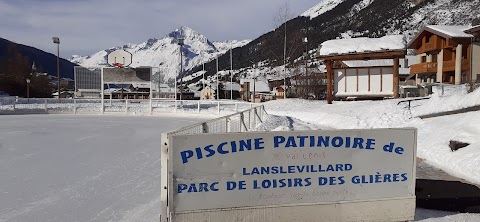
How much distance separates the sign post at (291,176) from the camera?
A: 448cm

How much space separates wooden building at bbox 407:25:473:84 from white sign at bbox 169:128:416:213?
31.2 meters

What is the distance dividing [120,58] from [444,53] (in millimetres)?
→ 34506

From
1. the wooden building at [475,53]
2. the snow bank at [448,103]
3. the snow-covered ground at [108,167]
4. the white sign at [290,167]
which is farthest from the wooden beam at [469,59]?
the white sign at [290,167]

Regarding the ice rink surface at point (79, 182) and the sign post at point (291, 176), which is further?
the ice rink surface at point (79, 182)

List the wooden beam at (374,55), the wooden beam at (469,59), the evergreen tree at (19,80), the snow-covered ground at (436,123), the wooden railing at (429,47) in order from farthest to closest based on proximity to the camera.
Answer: the evergreen tree at (19,80) < the wooden railing at (429,47) < the wooden beam at (469,59) < the wooden beam at (374,55) < the snow-covered ground at (436,123)

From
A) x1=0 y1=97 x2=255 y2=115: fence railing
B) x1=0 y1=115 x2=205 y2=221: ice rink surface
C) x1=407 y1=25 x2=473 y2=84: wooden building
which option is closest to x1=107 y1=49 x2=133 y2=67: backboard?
x1=0 y1=97 x2=255 y2=115: fence railing

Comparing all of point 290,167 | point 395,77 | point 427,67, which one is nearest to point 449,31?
point 427,67

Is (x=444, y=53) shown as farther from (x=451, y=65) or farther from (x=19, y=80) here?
(x=19, y=80)

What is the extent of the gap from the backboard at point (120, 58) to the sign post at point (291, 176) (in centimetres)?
3965

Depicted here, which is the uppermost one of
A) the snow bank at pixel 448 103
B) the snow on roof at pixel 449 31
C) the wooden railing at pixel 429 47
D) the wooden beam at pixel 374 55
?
the snow on roof at pixel 449 31

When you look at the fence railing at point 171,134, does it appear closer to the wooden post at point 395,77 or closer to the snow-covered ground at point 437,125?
the snow-covered ground at point 437,125

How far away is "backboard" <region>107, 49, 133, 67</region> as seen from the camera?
1651 inches

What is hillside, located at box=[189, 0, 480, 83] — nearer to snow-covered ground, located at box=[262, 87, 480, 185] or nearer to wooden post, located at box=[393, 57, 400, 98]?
wooden post, located at box=[393, 57, 400, 98]

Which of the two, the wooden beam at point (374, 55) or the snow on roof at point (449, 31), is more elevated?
the snow on roof at point (449, 31)
